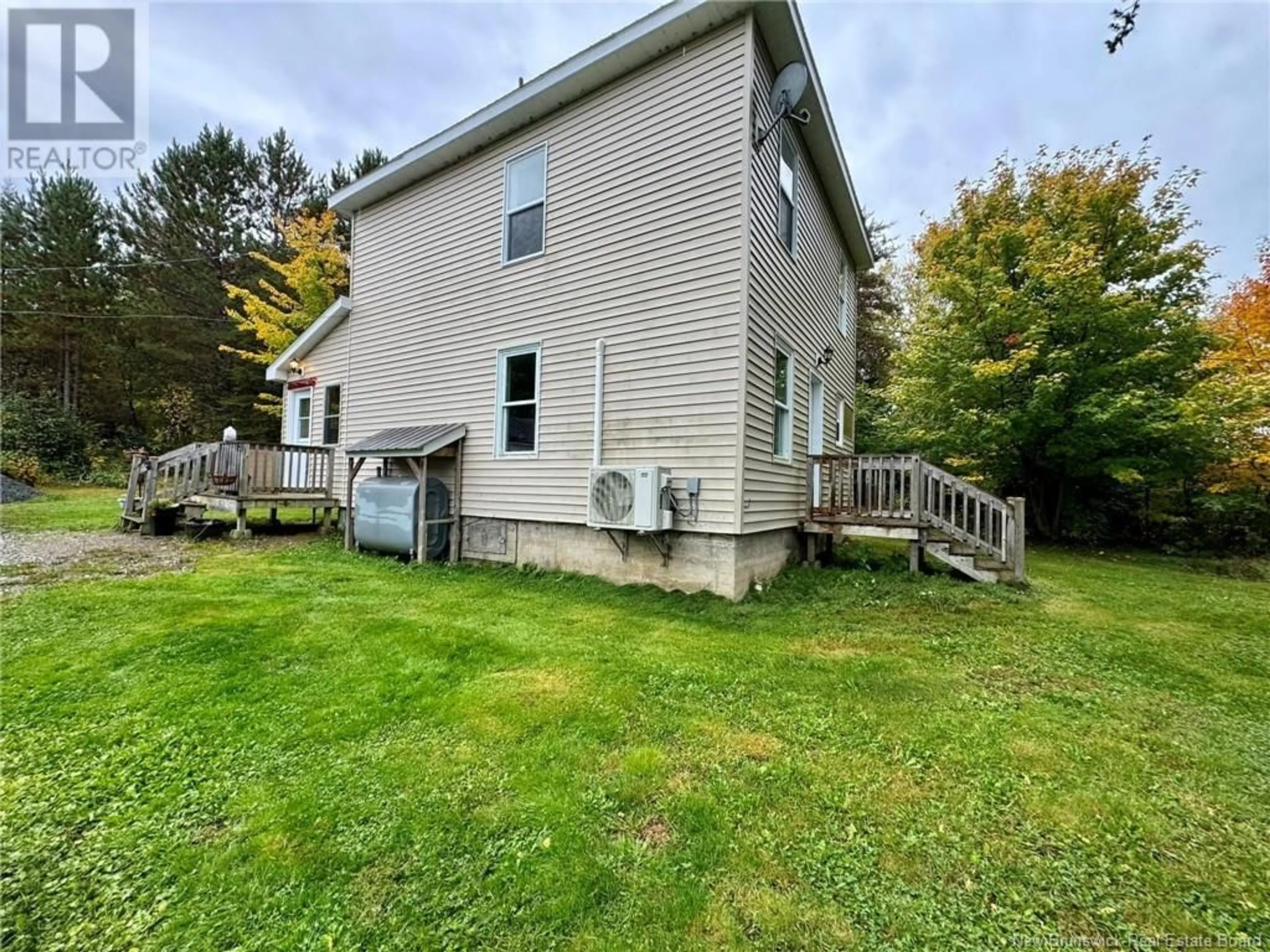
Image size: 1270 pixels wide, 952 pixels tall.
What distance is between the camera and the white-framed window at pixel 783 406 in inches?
267

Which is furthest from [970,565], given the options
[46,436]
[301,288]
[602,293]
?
[46,436]

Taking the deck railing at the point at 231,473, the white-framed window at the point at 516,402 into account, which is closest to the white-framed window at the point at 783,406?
the white-framed window at the point at 516,402

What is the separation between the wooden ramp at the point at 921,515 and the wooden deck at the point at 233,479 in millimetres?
8502

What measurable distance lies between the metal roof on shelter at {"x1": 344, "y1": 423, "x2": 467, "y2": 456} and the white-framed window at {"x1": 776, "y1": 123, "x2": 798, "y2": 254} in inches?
201

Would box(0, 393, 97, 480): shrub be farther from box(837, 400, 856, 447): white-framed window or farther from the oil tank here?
box(837, 400, 856, 447): white-framed window

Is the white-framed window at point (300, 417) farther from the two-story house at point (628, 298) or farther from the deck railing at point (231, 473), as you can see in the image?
the two-story house at point (628, 298)

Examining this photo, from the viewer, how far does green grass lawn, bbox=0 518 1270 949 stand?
181 centimetres

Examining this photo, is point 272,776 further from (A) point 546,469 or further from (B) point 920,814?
(A) point 546,469

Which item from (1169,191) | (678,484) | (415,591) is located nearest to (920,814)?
(678,484)

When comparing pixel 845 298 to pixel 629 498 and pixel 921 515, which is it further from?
pixel 629 498

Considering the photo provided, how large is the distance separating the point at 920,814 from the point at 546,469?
5.43 m

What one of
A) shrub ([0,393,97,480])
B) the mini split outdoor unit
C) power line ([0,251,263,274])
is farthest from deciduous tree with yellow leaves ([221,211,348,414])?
the mini split outdoor unit

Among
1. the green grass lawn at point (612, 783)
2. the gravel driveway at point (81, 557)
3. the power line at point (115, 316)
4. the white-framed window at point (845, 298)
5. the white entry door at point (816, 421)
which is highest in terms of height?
the power line at point (115, 316)

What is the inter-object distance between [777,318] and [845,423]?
15.6 ft
